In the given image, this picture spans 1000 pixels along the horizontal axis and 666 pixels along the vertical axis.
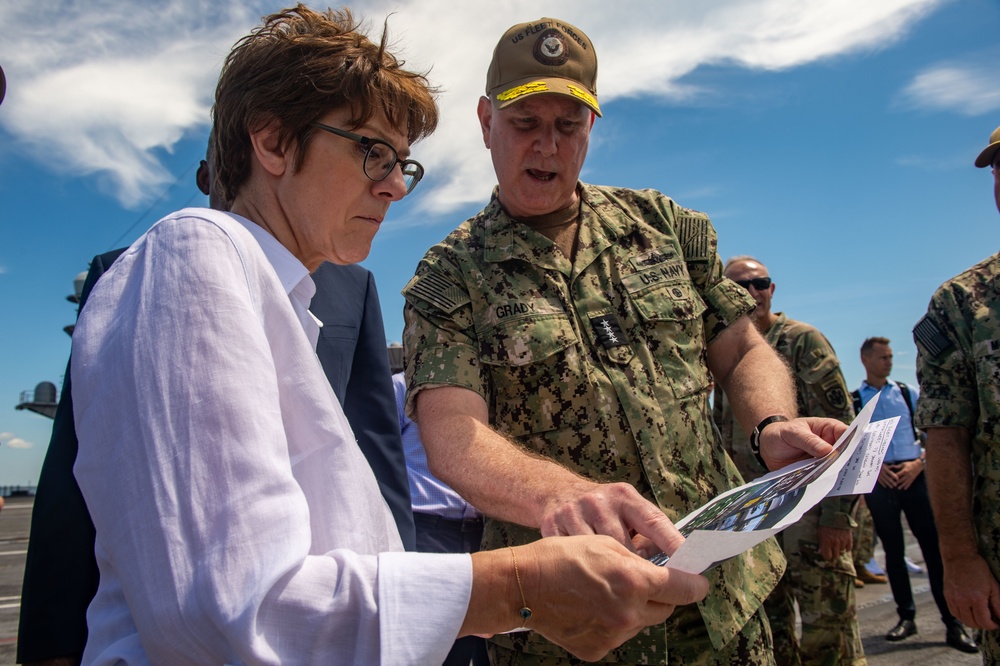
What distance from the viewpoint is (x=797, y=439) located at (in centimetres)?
206

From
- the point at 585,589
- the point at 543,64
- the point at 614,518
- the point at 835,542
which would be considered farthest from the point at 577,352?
the point at 835,542

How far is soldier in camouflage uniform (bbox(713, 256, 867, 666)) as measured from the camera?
14.3ft

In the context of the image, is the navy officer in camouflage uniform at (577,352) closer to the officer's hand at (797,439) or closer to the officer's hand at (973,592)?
the officer's hand at (797,439)

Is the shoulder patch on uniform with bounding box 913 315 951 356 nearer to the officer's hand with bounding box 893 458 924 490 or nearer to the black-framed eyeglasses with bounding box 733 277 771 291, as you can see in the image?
the black-framed eyeglasses with bounding box 733 277 771 291

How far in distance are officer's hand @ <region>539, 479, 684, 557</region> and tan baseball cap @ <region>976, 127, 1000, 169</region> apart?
2367 mm

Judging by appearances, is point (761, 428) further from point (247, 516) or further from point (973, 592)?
point (247, 516)

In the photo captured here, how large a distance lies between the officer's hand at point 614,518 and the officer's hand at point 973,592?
1.88 metres

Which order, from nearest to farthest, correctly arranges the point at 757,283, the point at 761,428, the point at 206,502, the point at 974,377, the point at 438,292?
the point at 206,502 < the point at 761,428 < the point at 438,292 < the point at 974,377 < the point at 757,283

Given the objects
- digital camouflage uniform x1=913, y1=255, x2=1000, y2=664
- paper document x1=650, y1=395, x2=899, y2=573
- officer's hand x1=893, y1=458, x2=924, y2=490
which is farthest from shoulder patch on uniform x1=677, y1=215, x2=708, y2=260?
officer's hand x1=893, y1=458, x2=924, y2=490

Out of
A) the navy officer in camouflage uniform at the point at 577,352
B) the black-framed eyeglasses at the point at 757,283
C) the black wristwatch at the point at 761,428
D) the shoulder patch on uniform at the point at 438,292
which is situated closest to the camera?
the navy officer in camouflage uniform at the point at 577,352

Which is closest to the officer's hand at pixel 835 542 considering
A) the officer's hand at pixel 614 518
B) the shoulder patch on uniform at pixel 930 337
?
the shoulder patch on uniform at pixel 930 337

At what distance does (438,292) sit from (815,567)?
11.0 feet

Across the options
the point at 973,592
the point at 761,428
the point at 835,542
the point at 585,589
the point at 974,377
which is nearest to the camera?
the point at 585,589

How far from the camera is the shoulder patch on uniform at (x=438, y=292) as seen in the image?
93.4 inches
